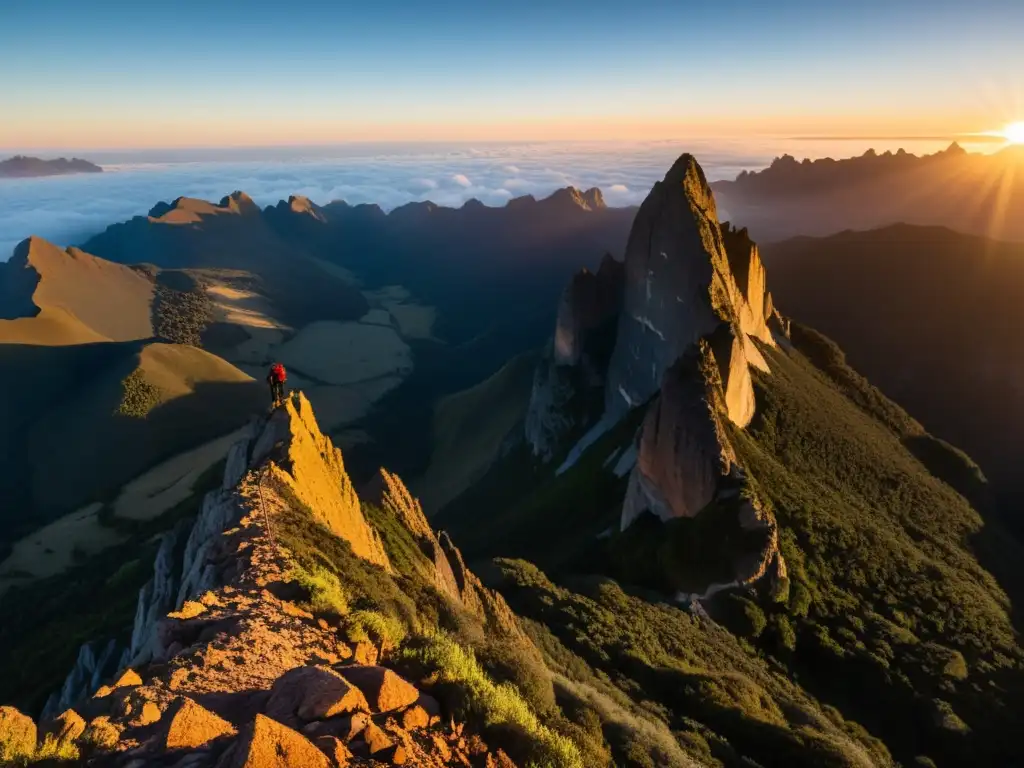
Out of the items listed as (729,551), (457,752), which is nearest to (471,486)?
(729,551)

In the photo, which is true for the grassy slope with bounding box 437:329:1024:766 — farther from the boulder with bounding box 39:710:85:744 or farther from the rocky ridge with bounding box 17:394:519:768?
the boulder with bounding box 39:710:85:744

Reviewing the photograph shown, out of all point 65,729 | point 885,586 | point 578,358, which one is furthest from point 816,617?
point 578,358

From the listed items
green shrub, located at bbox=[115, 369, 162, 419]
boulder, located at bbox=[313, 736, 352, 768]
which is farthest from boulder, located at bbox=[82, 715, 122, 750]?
green shrub, located at bbox=[115, 369, 162, 419]

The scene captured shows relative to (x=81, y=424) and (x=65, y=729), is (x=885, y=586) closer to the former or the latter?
(x=65, y=729)

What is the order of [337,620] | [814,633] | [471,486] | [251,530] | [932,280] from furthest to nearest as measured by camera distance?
[932,280] → [471,486] → [814,633] → [251,530] → [337,620]

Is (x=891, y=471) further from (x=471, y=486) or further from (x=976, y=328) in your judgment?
(x=976, y=328)

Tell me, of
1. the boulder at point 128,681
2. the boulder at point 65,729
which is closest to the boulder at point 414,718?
the boulder at point 65,729
